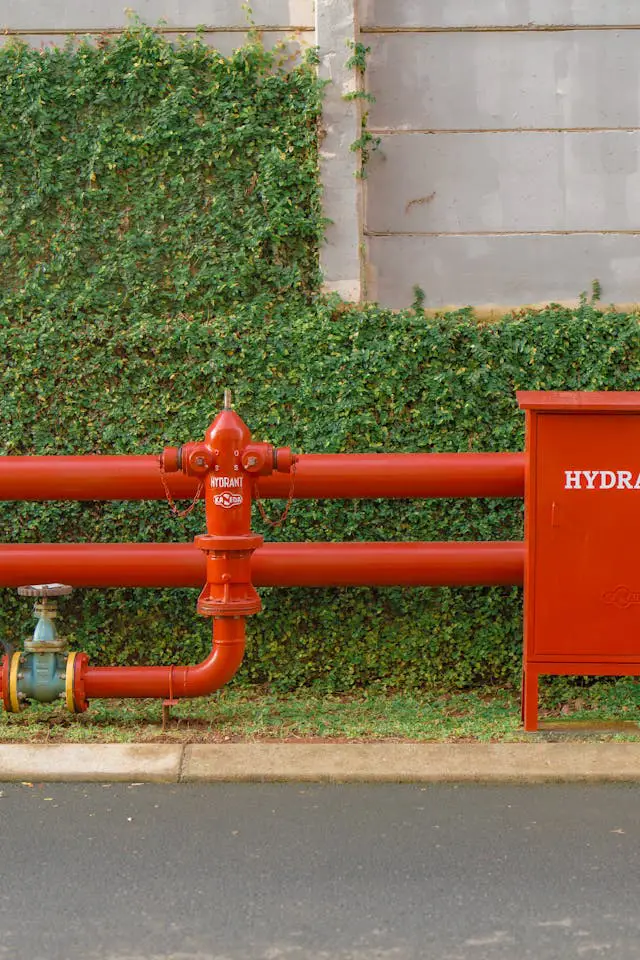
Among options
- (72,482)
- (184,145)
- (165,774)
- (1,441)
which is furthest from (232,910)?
(184,145)

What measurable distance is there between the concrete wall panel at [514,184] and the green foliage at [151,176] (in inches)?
25.0

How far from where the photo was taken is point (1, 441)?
20.3ft

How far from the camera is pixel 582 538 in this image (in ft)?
16.3

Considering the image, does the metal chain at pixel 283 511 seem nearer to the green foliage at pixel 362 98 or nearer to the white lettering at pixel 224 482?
the white lettering at pixel 224 482

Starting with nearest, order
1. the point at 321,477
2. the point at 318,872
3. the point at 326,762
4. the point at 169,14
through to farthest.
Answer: the point at 318,872 < the point at 326,762 < the point at 321,477 < the point at 169,14

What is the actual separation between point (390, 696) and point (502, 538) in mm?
1036

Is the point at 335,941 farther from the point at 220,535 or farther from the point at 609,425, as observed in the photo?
the point at 609,425

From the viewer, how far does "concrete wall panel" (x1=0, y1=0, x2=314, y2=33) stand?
636 centimetres

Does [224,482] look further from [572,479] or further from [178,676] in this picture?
[572,479]

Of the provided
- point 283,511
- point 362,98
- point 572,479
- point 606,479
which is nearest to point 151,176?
point 362,98

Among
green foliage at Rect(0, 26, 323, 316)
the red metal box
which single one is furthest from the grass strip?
green foliage at Rect(0, 26, 323, 316)

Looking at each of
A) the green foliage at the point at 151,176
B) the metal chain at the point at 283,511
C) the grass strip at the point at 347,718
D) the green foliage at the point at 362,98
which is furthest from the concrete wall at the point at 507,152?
the grass strip at the point at 347,718

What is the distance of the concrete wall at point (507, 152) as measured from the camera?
6508 mm

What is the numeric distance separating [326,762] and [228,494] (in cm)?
121
